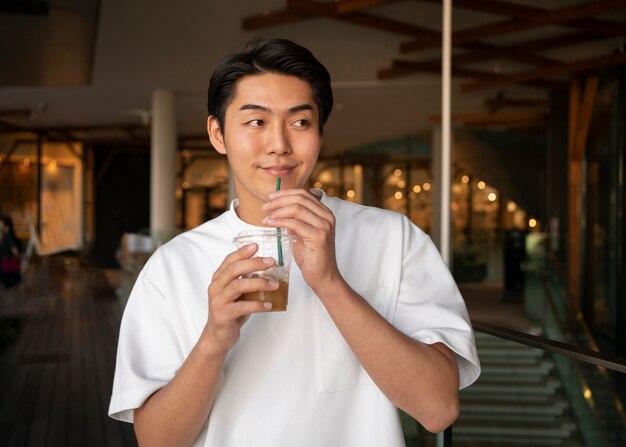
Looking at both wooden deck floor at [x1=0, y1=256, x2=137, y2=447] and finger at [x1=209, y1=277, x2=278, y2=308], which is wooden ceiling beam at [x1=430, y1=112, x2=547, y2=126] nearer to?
wooden deck floor at [x1=0, y1=256, x2=137, y2=447]

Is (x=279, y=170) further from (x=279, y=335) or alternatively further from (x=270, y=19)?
(x=270, y=19)

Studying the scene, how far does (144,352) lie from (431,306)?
1.66ft

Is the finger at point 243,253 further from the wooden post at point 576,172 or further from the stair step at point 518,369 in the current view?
the wooden post at point 576,172

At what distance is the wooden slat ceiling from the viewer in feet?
19.1

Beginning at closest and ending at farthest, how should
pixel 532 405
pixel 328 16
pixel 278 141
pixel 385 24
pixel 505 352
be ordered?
pixel 278 141
pixel 532 405
pixel 505 352
pixel 328 16
pixel 385 24

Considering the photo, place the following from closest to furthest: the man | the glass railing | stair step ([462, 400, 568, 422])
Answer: the man
the glass railing
stair step ([462, 400, 568, 422])

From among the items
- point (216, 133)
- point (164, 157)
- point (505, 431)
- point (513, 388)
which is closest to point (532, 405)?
point (513, 388)

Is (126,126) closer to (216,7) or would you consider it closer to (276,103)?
(216,7)

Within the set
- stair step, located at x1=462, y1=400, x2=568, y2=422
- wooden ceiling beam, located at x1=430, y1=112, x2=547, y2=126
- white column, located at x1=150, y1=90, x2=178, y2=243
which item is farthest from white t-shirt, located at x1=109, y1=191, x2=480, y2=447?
white column, located at x1=150, y1=90, x2=178, y2=243

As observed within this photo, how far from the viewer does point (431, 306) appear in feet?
4.04

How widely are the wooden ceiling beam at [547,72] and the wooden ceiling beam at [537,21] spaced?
670 mm

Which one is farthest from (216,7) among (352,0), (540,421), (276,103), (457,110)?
(276,103)

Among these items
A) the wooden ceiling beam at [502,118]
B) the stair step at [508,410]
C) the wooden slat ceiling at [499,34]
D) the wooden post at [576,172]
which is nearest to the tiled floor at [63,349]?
the wooden post at [576,172]

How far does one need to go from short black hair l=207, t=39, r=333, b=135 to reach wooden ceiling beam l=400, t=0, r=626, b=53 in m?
5.15
